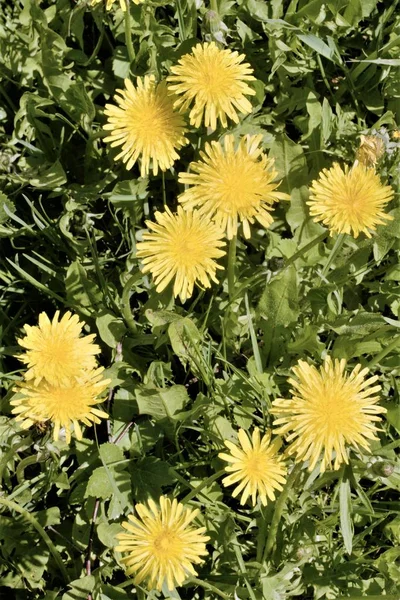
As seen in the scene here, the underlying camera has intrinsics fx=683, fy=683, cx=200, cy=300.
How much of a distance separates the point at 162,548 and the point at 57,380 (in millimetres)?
484

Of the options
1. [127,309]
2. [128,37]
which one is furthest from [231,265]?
[128,37]

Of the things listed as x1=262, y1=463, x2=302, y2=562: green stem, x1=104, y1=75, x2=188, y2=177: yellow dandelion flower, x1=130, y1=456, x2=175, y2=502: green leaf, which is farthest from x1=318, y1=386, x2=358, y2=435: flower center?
x1=104, y1=75, x2=188, y2=177: yellow dandelion flower

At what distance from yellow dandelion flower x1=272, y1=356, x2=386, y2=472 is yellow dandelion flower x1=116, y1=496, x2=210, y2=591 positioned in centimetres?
33

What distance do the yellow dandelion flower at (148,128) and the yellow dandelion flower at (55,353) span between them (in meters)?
0.52

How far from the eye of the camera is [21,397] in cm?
193

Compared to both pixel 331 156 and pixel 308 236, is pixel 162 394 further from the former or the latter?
pixel 331 156

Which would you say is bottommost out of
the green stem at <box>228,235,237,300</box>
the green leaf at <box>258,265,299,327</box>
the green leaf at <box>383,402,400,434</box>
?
the green leaf at <box>383,402,400,434</box>

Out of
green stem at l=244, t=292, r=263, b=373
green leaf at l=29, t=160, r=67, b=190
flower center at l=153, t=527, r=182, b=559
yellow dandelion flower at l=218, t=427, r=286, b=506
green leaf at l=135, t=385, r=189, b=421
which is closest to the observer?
flower center at l=153, t=527, r=182, b=559

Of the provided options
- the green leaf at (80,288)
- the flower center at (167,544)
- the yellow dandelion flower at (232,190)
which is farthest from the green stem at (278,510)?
the green leaf at (80,288)

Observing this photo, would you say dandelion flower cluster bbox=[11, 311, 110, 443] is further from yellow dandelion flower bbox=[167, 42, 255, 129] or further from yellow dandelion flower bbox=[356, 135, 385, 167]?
yellow dandelion flower bbox=[356, 135, 385, 167]

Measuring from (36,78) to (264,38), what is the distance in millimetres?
819

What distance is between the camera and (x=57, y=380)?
5.67 ft

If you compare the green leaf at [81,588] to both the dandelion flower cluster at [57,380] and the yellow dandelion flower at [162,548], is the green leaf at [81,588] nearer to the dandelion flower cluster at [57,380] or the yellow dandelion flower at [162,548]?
the yellow dandelion flower at [162,548]

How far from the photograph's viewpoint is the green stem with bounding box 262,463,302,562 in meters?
1.64
